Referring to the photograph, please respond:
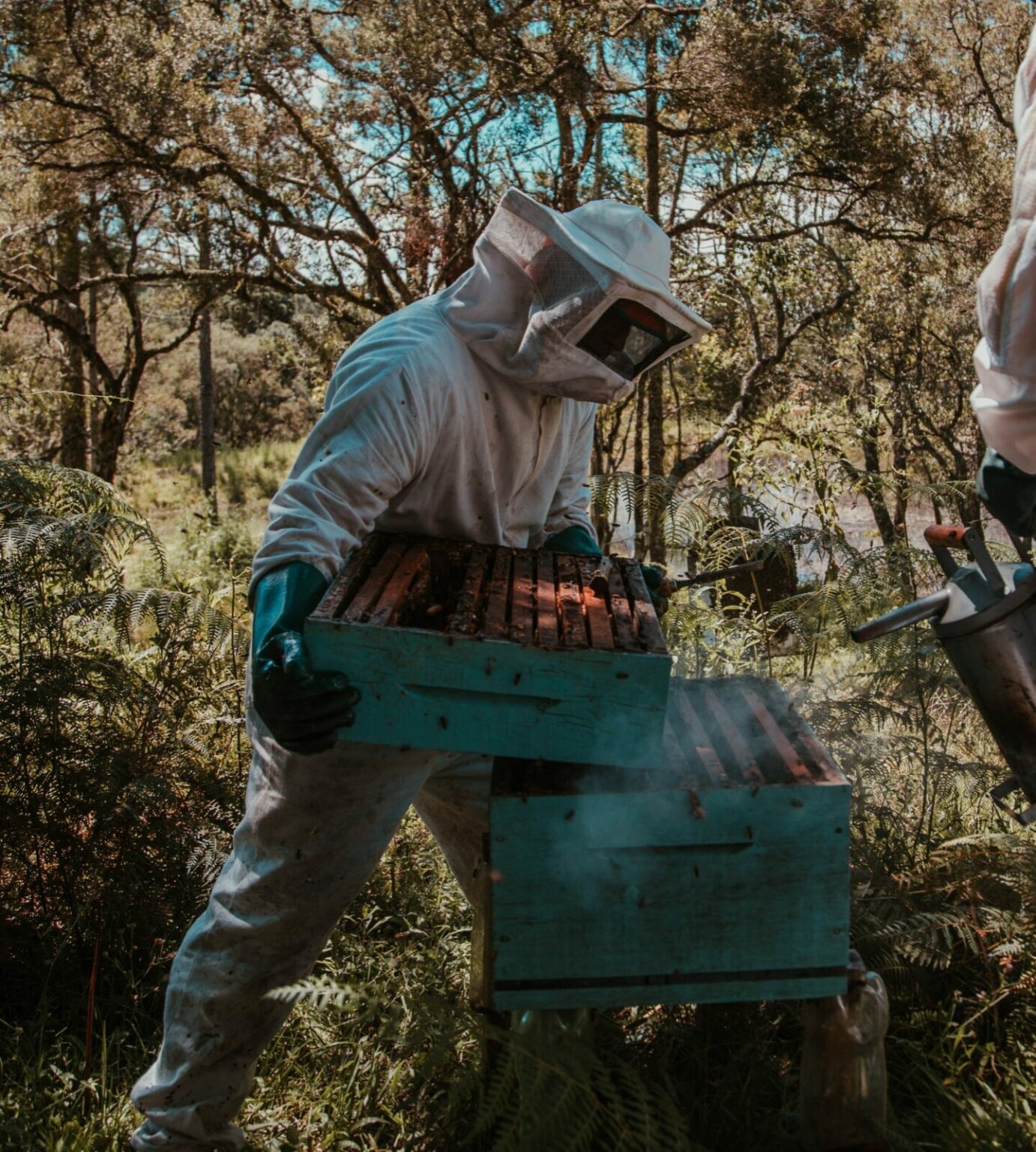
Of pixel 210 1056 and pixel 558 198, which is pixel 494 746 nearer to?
pixel 210 1056

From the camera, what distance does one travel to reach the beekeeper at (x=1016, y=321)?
1961mm

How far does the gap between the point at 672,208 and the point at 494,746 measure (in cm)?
852

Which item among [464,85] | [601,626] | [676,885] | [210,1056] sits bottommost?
[210,1056]

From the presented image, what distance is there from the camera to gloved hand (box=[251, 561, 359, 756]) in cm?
178

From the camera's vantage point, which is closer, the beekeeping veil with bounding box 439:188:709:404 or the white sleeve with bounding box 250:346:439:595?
the white sleeve with bounding box 250:346:439:595

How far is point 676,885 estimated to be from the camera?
1763mm

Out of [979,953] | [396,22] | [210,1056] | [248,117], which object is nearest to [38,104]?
[248,117]

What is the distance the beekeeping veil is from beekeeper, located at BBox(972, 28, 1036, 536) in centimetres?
62

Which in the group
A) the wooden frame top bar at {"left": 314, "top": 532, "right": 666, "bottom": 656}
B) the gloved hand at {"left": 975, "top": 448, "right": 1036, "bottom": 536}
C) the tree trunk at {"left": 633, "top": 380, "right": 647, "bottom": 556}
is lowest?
the wooden frame top bar at {"left": 314, "top": 532, "right": 666, "bottom": 656}

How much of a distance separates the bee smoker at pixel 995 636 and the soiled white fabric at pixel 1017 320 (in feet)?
0.73

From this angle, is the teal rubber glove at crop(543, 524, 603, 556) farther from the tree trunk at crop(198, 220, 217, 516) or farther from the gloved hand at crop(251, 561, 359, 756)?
the tree trunk at crop(198, 220, 217, 516)

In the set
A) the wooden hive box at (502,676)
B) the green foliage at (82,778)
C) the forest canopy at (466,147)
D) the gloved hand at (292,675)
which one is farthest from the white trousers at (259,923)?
the forest canopy at (466,147)

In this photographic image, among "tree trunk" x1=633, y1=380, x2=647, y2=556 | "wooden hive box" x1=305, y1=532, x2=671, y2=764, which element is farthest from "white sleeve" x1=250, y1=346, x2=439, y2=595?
"tree trunk" x1=633, y1=380, x2=647, y2=556

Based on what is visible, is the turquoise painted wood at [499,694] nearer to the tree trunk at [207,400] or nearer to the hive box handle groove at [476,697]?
the hive box handle groove at [476,697]
